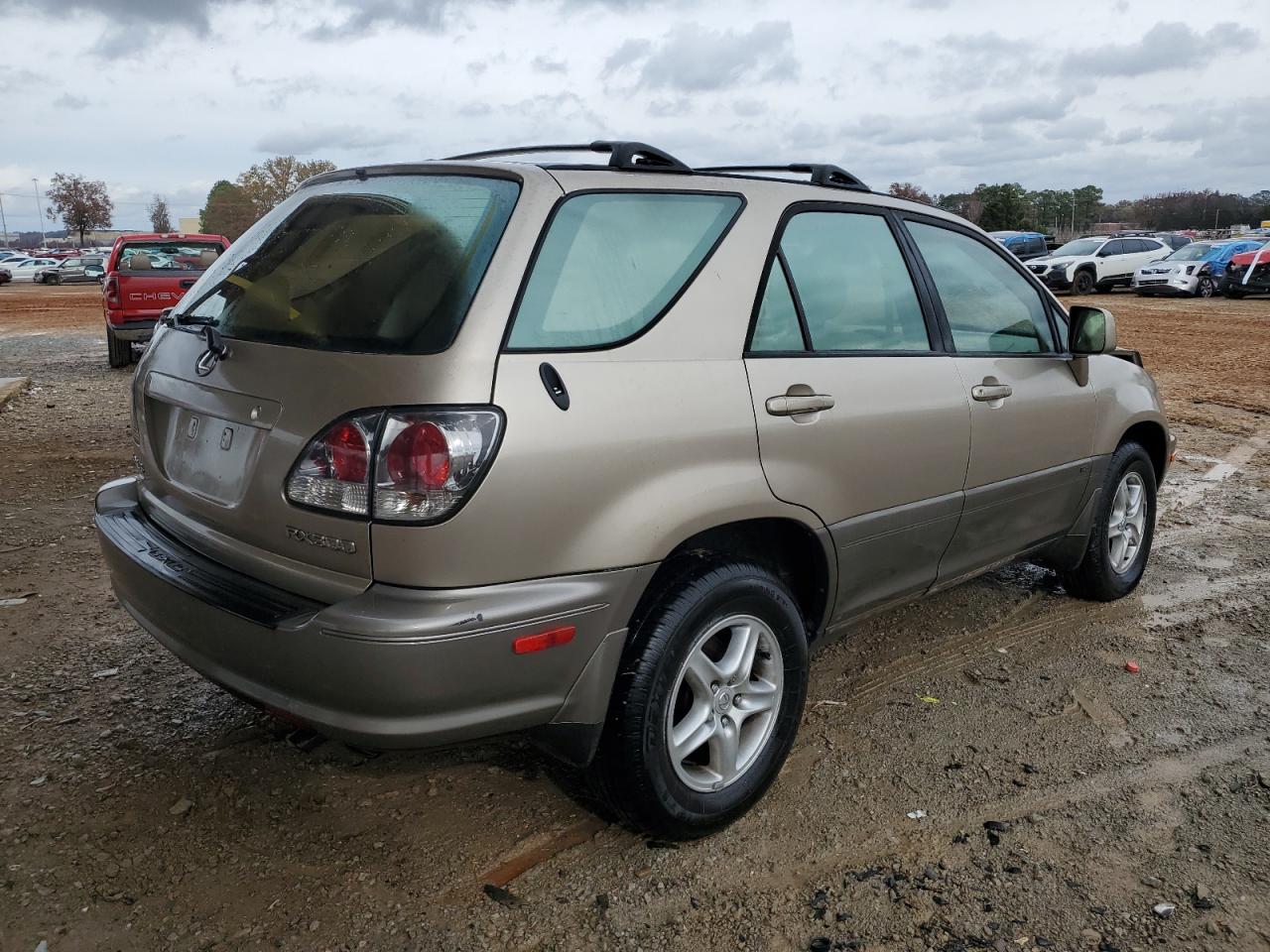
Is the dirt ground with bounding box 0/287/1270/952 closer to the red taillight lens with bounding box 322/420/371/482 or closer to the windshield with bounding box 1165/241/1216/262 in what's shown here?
the red taillight lens with bounding box 322/420/371/482

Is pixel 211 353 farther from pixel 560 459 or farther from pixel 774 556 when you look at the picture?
pixel 774 556

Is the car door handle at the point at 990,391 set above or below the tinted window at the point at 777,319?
below

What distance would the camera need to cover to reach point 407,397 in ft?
7.37

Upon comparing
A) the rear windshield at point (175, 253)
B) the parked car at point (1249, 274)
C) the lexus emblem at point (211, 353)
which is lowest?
the parked car at point (1249, 274)

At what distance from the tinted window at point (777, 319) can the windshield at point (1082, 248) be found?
26.3 m

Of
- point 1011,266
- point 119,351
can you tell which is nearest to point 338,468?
point 1011,266

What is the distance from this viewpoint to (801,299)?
3037 mm

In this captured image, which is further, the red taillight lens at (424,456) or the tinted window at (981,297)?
the tinted window at (981,297)

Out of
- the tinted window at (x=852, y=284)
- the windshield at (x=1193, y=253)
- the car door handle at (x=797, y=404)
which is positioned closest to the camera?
the car door handle at (x=797, y=404)

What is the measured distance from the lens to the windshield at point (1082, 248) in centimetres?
2638

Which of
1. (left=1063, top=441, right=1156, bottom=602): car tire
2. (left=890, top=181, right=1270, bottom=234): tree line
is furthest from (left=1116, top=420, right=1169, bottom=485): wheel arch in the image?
(left=890, top=181, right=1270, bottom=234): tree line

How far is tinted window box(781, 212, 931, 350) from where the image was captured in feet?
10.1

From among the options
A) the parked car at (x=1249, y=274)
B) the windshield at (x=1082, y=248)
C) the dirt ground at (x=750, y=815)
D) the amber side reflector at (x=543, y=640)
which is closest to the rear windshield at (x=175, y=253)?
the dirt ground at (x=750, y=815)

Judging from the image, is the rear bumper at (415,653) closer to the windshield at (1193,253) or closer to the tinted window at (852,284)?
the tinted window at (852,284)
